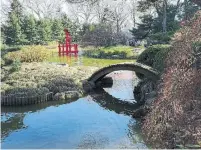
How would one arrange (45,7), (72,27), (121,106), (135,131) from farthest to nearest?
(45,7), (72,27), (121,106), (135,131)

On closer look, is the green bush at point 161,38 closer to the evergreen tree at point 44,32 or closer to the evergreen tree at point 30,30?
the evergreen tree at point 44,32

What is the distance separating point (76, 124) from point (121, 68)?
5717 mm

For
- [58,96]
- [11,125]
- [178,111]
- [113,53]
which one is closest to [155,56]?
[58,96]

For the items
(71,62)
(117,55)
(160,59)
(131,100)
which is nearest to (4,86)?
(131,100)

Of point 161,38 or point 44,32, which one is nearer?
point 161,38

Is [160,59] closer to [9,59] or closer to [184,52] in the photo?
[184,52]

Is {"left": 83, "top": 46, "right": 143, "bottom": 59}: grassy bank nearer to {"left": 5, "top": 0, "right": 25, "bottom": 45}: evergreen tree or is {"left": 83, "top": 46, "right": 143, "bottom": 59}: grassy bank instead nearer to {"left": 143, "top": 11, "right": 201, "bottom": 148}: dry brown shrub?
{"left": 5, "top": 0, "right": 25, "bottom": 45}: evergreen tree

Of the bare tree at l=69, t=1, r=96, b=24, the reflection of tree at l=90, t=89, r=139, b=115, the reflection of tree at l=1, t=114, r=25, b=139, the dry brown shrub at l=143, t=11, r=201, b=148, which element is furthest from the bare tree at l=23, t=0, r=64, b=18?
the dry brown shrub at l=143, t=11, r=201, b=148

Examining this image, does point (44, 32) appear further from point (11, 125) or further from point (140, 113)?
point (140, 113)

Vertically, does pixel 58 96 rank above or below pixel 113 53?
below

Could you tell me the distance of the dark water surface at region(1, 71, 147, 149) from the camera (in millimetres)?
10906

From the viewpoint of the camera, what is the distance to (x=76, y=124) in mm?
12781

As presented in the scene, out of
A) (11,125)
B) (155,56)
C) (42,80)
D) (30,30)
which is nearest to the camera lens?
(11,125)

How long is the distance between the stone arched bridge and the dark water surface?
130 cm
